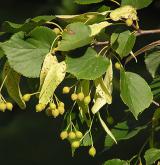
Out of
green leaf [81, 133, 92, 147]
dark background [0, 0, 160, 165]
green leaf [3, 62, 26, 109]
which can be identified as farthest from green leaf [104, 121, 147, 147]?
dark background [0, 0, 160, 165]

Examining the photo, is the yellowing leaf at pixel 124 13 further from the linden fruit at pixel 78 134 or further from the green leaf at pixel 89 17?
the linden fruit at pixel 78 134

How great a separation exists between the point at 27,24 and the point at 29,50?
5cm

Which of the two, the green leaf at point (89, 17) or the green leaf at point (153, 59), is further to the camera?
the green leaf at point (153, 59)

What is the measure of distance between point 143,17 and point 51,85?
98.3 inches

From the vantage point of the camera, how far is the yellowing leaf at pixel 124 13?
3.48 ft

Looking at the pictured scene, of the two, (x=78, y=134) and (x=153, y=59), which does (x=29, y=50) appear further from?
(x=153, y=59)

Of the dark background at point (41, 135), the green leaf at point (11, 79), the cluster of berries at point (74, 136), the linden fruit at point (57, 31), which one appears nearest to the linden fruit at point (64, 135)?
the cluster of berries at point (74, 136)

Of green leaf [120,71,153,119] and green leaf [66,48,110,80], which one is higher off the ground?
green leaf [66,48,110,80]

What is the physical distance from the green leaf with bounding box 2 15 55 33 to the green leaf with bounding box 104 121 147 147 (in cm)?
40

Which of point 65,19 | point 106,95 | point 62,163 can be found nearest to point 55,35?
point 65,19

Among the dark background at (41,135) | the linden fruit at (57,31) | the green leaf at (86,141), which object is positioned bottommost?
the dark background at (41,135)

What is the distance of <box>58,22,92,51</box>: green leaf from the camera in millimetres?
993

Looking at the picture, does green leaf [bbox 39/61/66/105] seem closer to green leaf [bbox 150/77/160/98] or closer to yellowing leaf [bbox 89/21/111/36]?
yellowing leaf [bbox 89/21/111/36]

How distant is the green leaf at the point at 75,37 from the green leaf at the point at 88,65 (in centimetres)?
4
